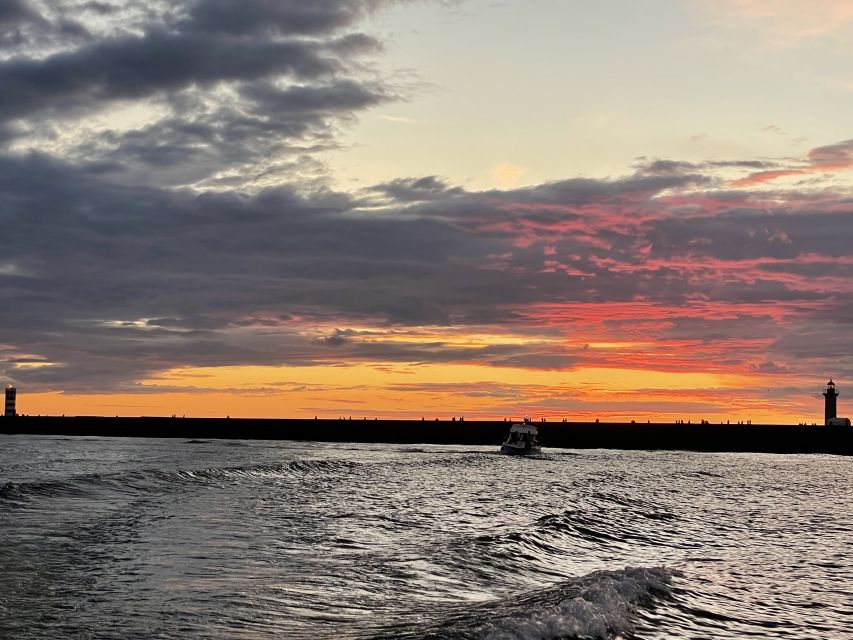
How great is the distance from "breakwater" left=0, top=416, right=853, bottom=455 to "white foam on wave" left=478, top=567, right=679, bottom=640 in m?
114

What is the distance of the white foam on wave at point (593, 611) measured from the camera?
14766 mm

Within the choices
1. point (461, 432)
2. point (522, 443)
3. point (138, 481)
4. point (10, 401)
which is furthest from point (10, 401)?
point (138, 481)

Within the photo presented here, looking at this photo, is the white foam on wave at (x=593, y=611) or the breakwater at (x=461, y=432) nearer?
the white foam on wave at (x=593, y=611)

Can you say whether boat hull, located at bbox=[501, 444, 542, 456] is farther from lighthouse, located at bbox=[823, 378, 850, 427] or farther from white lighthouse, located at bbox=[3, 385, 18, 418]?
white lighthouse, located at bbox=[3, 385, 18, 418]

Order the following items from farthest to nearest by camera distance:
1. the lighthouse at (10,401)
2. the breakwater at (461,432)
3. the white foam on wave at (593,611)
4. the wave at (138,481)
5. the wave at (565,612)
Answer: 1. the lighthouse at (10,401)
2. the breakwater at (461,432)
3. the wave at (138,481)
4. the white foam on wave at (593,611)
5. the wave at (565,612)

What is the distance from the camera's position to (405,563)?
21719 millimetres

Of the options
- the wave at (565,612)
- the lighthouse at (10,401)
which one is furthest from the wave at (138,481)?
the lighthouse at (10,401)

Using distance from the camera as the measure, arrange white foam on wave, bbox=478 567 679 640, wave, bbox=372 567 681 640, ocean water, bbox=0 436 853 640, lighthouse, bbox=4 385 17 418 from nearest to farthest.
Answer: wave, bbox=372 567 681 640
white foam on wave, bbox=478 567 679 640
ocean water, bbox=0 436 853 640
lighthouse, bbox=4 385 17 418

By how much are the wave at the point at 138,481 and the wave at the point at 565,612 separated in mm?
20120

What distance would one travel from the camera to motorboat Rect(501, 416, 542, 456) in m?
92.5

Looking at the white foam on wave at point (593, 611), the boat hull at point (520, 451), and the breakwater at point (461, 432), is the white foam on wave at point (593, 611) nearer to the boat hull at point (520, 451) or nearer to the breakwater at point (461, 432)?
the boat hull at point (520, 451)

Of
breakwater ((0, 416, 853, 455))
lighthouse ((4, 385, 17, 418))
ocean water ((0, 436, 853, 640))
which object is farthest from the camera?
lighthouse ((4, 385, 17, 418))

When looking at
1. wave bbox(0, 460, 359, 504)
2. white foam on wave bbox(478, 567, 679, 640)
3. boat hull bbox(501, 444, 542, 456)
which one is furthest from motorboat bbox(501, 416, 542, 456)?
white foam on wave bbox(478, 567, 679, 640)

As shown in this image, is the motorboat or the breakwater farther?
the breakwater
